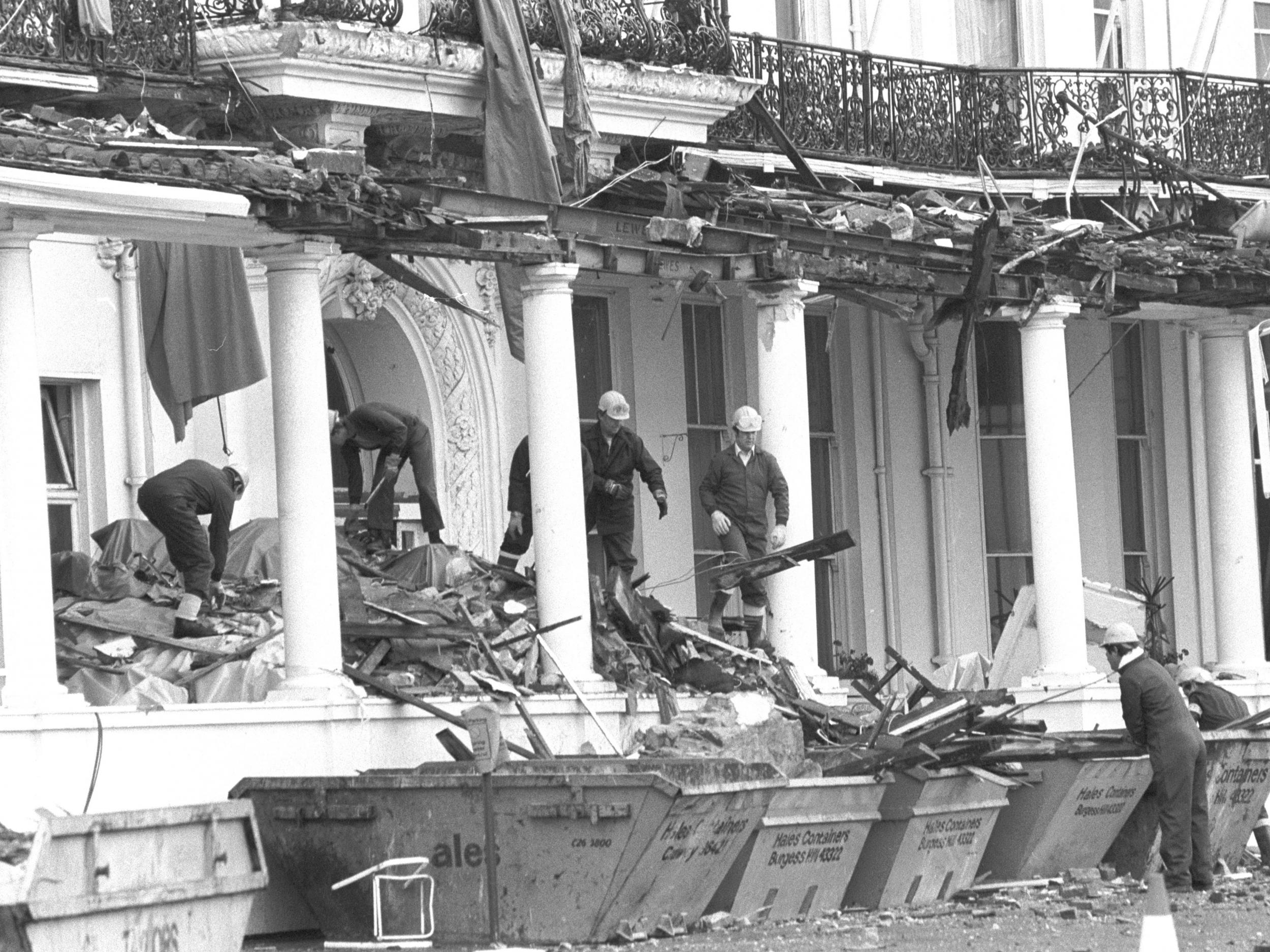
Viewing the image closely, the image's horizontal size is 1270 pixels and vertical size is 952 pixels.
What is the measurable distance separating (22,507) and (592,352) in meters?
9.28

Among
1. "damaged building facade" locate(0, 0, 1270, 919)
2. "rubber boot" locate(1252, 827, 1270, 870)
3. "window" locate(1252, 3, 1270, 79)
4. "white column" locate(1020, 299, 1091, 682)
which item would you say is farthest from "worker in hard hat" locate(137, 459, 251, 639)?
"window" locate(1252, 3, 1270, 79)

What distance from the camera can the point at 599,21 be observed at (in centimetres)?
2005

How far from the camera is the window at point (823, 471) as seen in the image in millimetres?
25031

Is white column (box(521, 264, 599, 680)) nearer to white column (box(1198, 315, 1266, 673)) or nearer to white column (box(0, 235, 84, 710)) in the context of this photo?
white column (box(0, 235, 84, 710))

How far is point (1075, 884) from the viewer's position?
17.0 metres

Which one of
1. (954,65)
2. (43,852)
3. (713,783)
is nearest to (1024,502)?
(954,65)

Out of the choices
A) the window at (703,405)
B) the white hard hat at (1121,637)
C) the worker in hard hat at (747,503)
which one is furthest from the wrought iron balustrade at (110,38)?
the window at (703,405)

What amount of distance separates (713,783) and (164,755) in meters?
2.91

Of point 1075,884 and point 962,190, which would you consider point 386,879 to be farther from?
point 962,190

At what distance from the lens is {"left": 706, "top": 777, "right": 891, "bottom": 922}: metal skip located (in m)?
14.9

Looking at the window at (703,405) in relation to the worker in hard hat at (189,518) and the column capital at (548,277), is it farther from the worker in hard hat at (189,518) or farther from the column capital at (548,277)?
the worker in hard hat at (189,518)

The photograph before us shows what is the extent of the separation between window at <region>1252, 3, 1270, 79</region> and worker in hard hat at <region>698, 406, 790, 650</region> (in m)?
10.0

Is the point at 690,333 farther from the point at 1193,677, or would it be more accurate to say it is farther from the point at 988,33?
the point at 1193,677

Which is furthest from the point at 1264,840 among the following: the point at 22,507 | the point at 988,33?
the point at 988,33
